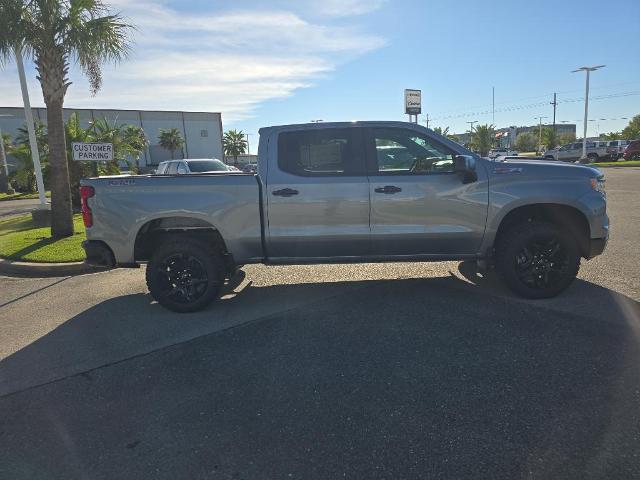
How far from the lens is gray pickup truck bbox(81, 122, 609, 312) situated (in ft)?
16.1

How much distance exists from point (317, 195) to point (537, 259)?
2.55 metres

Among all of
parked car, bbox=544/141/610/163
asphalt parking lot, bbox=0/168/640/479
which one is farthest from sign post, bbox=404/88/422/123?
parked car, bbox=544/141/610/163

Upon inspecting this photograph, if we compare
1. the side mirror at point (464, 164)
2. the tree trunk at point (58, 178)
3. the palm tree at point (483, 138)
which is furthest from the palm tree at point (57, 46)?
the palm tree at point (483, 138)

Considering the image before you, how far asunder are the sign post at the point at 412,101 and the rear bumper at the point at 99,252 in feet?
44.8

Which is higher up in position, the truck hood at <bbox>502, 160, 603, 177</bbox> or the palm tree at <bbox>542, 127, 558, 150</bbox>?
the palm tree at <bbox>542, 127, 558, 150</bbox>

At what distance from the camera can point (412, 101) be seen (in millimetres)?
16734

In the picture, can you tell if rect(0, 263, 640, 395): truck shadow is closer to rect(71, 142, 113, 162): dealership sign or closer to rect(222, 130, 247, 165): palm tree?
rect(71, 142, 113, 162): dealership sign

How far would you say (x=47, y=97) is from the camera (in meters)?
10.3

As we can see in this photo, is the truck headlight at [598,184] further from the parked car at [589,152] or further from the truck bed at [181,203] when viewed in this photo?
the parked car at [589,152]

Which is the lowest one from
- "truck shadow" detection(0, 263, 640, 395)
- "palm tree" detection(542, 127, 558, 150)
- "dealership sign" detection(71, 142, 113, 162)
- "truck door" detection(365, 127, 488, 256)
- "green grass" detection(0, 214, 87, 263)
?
"truck shadow" detection(0, 263, 640, 395)

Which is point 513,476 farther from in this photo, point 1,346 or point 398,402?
point 1,346

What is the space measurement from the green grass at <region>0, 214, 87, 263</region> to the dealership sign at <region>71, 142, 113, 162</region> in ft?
5.66

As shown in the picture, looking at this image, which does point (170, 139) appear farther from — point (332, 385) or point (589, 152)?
point (332, 385)

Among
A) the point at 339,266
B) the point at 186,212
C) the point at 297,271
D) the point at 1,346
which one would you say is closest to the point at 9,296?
the point at 1,346
